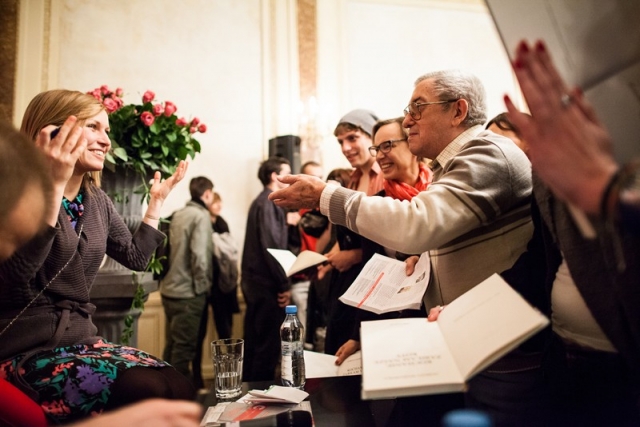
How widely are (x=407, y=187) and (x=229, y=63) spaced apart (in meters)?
2.94

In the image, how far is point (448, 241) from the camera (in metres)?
1.14

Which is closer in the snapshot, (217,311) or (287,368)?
(287,368)

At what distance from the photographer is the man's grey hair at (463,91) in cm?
138

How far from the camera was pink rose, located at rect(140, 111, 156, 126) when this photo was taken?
1858 mm

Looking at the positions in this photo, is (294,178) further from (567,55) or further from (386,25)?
(386,25)

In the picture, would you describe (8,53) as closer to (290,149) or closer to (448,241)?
(290,149)

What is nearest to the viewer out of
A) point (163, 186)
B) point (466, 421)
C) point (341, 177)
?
point (466, 421)

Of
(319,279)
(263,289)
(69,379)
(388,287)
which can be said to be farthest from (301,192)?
(263,289)

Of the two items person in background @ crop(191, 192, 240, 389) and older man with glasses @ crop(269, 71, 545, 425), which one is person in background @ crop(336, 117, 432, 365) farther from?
person in background @ crop(191, 192, 240, 389)

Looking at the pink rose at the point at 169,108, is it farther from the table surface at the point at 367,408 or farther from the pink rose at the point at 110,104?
the table surface at the point at 367,408

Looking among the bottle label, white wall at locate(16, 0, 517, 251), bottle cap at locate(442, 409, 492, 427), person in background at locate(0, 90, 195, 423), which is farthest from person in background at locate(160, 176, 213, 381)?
bottle cap at locate(442, 409, 492, 427)

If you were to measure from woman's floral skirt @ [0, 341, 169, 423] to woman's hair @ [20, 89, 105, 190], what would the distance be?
0.60 metres

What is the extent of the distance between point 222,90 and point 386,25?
5.92 ft

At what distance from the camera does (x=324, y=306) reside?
2.86 m
